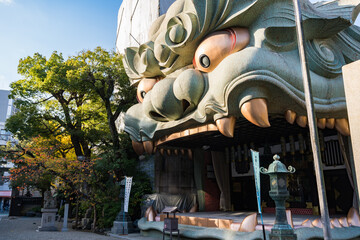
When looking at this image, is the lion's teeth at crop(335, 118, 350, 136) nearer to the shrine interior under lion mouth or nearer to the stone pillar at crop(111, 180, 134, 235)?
Answer: the shrine interior under lion mouth

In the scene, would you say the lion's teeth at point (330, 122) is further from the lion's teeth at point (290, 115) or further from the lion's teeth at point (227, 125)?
the lion's teeth at point (227, 125)

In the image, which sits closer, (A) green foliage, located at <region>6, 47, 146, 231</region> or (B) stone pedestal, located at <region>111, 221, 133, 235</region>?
(B) stone pedestal, located at <region>111, 221, 133, 235</region>

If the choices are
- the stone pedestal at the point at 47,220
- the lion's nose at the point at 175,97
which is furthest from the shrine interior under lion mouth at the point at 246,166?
the stone pedestal at the point at 47,220

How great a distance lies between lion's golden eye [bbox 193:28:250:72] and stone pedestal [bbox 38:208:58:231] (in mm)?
12577

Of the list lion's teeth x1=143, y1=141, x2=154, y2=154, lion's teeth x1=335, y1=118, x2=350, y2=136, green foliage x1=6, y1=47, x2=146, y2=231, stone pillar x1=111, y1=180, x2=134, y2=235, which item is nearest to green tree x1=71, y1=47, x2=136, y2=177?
green foliage x1=6, y1=47, x2=146, y2=231

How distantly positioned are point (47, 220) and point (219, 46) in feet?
46.1

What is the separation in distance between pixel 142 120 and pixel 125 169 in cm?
402

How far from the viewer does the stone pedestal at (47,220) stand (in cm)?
1717

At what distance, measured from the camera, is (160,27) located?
598 inches

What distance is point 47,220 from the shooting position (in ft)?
56.9

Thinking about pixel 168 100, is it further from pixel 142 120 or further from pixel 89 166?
pixel 89 166

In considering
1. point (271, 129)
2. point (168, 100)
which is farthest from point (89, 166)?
point (271, 129)

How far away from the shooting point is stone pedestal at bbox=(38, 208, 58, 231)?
17.2m

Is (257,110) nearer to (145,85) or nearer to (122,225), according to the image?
(145,85)
